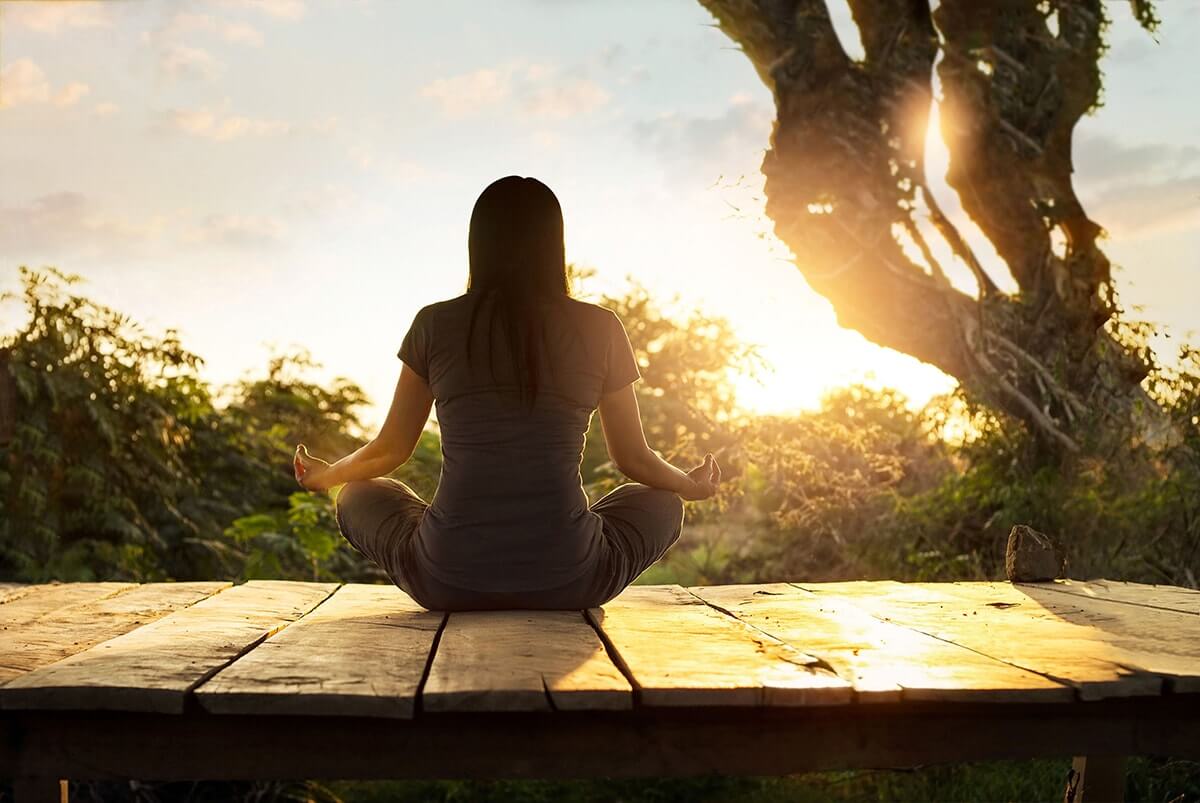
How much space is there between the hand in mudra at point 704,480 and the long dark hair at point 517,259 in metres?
0.67

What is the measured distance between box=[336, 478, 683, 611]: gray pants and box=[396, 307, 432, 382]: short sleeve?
1.46ft

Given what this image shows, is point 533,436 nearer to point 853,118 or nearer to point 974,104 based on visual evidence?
point 853,118

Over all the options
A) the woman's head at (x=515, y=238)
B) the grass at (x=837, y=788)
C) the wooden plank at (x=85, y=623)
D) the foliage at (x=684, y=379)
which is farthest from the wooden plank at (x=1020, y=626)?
the foliage at (x=684, y=379)

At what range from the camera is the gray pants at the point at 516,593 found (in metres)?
3.21

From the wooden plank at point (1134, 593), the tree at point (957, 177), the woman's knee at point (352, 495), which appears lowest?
the wooden plank at point (1134, 593)

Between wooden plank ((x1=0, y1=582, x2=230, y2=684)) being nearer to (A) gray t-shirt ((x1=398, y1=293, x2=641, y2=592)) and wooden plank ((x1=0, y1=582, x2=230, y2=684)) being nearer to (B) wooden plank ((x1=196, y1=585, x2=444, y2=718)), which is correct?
(B) wooden plank ((x1=196, y1=585, x2=444, y2=718))

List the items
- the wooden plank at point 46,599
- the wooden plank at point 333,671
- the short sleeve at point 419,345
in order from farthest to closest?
the wooden plank at point 46,599 → the short sleeve at point 419,345 → the wooden plank at point 333,671

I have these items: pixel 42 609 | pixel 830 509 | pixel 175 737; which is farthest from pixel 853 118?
pixel 175 737

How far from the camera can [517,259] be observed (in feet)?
10.1

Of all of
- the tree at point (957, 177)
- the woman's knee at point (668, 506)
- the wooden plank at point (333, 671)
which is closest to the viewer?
the wooden plank at point (333, 671)

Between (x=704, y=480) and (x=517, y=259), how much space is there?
0.93m

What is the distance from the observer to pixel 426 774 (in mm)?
2371

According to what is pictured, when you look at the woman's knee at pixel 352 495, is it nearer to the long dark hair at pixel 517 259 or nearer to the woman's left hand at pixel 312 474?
the woman's left hand at pixel 312 474

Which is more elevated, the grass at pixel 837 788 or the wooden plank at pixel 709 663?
the wooden plank at pixel 709 663
